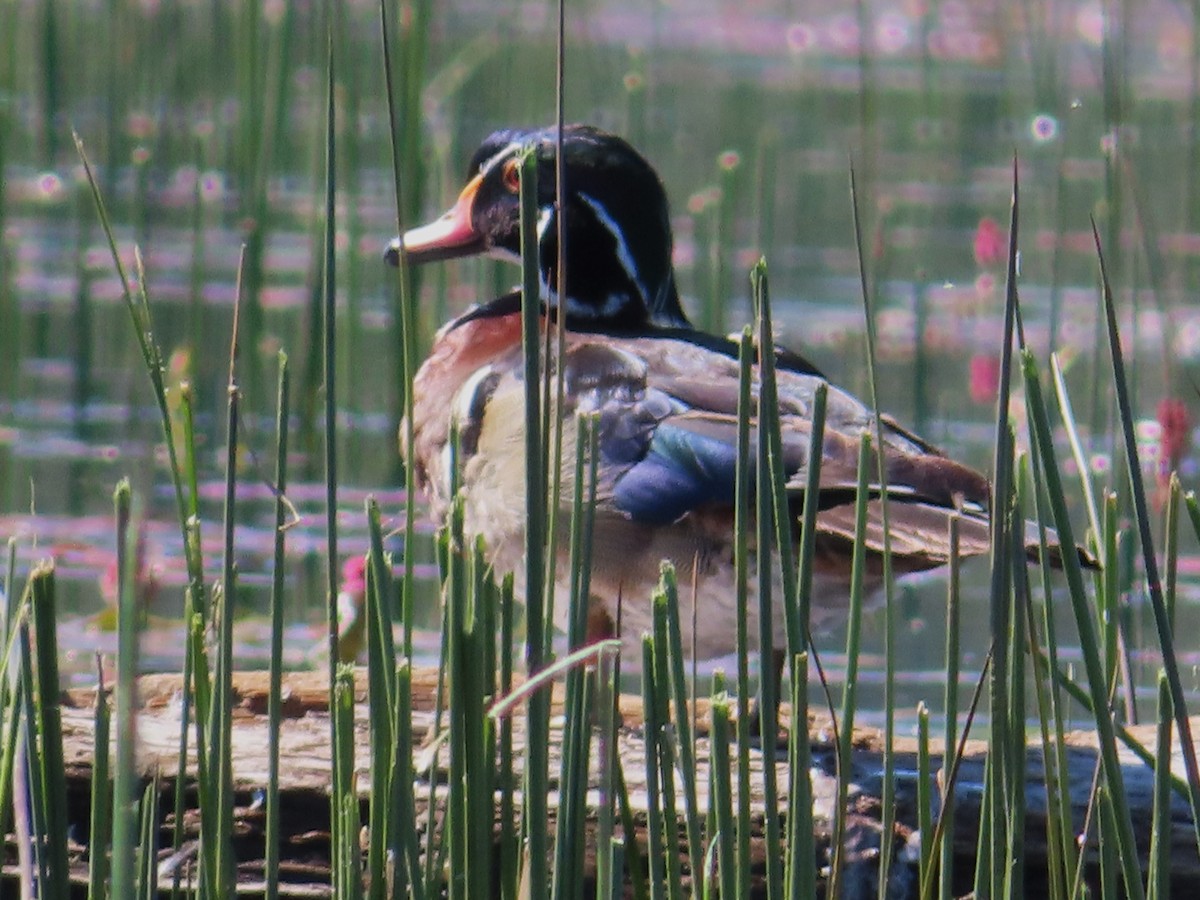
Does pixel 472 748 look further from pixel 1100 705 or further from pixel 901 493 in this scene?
pixel 901 493

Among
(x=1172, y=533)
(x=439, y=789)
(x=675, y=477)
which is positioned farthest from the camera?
(x=675, y=477)

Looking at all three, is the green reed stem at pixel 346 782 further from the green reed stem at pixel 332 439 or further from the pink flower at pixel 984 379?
the pink flower at pixel 984 379

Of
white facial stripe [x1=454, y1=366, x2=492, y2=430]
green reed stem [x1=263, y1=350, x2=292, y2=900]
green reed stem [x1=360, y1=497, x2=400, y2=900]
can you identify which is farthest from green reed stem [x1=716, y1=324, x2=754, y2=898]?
white facial stripe [x1=454, y1=366, x2=492, y2=430]

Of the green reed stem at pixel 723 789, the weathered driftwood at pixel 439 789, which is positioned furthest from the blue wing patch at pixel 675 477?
the green reed stem at pixel 723 789

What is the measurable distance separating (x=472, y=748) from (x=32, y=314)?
201 inches

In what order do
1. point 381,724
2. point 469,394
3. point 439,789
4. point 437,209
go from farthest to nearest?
1. point 437,209
2. point 469,394
3. point 439,789
4. point 381,724

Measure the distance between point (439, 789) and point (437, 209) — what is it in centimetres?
383

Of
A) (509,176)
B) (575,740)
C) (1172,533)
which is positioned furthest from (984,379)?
(575,740)

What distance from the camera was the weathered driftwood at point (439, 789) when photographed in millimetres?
2484

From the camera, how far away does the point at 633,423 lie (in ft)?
11.3

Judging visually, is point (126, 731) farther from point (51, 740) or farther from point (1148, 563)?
point (1148, 563)

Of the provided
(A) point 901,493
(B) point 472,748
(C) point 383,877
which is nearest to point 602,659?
(B) point 472,748

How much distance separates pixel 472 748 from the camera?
1.74 m

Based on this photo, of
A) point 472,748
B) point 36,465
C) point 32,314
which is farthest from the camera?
point 32,314
